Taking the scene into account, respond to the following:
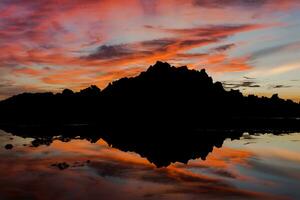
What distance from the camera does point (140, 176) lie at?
23.3m

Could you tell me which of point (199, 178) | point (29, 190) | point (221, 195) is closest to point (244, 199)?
point (221, 195)

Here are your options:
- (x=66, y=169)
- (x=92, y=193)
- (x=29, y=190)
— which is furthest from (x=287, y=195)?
(x=66, y=169)

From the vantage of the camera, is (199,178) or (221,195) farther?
(199,178)

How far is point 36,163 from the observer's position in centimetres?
2834

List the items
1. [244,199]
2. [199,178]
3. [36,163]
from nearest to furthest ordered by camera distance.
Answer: [244,199] < [199,178] < [36,163]

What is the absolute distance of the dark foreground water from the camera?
60.2 feet

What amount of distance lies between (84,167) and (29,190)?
783cm

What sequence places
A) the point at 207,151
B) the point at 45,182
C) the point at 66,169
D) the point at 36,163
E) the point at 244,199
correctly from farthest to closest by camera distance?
1. the point at 207,151
2. the point at 36,163
3. the point at 66,169
4. the point at 45,182
5. the point at 244,199

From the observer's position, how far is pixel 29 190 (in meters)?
18.9

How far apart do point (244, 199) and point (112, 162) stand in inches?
545

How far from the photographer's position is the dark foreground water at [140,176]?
18.4 m

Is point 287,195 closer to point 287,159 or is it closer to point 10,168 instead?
point 287,159

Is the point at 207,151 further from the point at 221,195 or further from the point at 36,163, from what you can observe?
the point at 221,195

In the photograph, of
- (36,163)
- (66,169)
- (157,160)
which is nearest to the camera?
(66,169)
